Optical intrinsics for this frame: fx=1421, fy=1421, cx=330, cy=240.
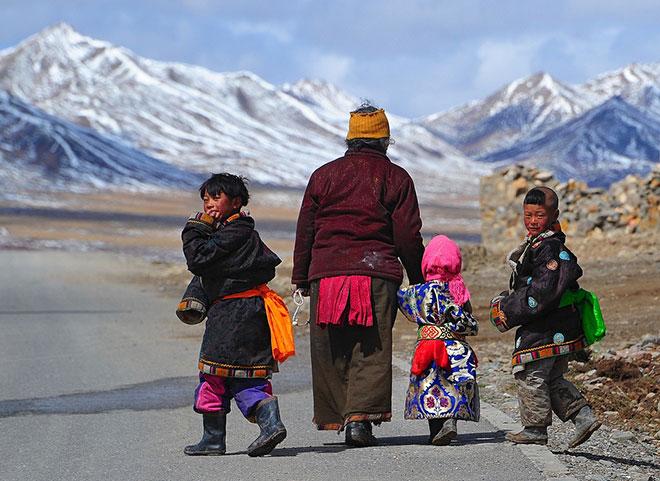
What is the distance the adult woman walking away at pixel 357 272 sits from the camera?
7.49 meters

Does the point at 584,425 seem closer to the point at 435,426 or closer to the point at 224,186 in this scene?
the point at 435,426

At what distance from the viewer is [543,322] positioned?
23.9ft

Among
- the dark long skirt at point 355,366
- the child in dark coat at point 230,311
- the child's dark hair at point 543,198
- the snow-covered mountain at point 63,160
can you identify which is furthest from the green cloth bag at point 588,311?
the snow-covered mountain at point 63,160

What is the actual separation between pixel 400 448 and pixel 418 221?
1.20 metres

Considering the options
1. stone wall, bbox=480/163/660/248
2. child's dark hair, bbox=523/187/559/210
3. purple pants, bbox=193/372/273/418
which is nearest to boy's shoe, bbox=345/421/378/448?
purple pants, bbox=193/372/273/418

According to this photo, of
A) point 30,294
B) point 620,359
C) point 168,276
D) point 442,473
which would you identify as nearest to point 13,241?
point 168,276

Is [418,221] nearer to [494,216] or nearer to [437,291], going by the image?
[437,291]

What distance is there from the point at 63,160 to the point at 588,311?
147506mm

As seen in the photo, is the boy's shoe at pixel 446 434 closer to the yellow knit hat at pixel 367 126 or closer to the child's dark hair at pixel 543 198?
the child's dark hair at pixel 543 198

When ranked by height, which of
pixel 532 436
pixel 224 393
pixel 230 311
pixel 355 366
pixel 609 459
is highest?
pixel 230 311

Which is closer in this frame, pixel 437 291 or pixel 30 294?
pixel 437 291

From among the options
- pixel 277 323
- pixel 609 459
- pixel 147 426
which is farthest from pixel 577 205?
pixel 277 323

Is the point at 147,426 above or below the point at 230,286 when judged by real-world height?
below

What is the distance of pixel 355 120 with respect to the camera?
778cm
